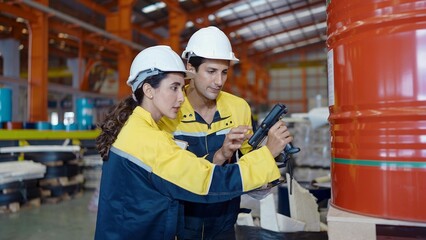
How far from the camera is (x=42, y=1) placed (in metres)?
7.56

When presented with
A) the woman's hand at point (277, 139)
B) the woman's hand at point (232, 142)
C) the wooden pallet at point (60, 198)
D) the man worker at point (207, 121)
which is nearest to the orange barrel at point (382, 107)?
the woman's hand at point (277, 139)

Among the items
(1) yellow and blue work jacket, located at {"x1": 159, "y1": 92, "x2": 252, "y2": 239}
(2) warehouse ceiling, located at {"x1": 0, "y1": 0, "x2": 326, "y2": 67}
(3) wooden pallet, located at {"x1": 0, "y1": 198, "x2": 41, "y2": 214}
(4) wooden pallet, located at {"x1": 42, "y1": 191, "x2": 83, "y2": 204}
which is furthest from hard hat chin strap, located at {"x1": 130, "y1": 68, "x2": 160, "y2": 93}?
(2) warehouse ceiling, located at {"x1": 0, "y1": 0, "x2": 326, "y2": 67}

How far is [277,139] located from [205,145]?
534 millimetres

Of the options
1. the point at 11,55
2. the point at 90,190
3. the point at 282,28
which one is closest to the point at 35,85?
the point at 90,190

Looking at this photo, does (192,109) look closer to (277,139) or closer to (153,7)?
(277,139)

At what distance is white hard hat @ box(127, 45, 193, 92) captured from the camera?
1.61 metres

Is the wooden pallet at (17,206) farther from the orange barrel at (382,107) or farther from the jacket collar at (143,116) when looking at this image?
the orange barrel at (382,107)

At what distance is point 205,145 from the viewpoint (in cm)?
195

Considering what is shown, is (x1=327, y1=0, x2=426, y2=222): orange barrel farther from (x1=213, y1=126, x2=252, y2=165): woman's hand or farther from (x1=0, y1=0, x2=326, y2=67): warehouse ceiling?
(x1=0, y1=0, x2=326, y2=67): warehouse ceiling

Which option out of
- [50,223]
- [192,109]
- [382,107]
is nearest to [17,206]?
[50,223]

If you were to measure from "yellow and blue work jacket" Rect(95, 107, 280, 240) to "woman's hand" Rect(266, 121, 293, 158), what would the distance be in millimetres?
91

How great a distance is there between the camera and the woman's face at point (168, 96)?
1620mm

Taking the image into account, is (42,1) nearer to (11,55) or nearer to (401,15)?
(11,55)

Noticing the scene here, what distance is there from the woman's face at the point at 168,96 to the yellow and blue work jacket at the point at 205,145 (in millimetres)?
300
